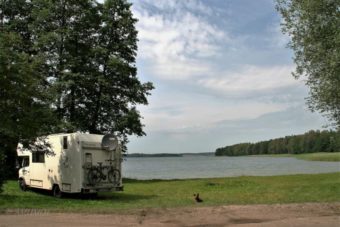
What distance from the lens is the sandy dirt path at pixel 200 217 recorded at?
13461 millimetres

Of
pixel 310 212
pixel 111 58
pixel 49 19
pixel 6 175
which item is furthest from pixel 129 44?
pixel 310 212

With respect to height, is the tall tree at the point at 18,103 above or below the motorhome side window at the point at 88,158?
above

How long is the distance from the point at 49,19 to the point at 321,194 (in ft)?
88.9

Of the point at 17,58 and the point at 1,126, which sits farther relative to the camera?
the point at 17,58

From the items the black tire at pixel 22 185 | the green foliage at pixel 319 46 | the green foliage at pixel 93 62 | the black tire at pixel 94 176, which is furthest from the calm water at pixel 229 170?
the green foliage at pixel 319 46

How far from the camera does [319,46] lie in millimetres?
18469

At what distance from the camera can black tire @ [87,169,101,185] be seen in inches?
899

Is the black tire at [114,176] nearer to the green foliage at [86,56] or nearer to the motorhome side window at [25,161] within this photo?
the motorhome side window at [25,161]

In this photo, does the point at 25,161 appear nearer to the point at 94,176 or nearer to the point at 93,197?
the point at 93,197

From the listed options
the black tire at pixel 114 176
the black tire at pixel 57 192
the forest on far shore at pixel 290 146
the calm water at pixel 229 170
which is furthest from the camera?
the forest on far shore at pixel 290 146

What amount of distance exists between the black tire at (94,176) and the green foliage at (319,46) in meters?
10.0

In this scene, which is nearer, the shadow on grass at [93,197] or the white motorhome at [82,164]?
the shadow on grass at [93,197]

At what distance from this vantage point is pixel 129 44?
4166 centimetres

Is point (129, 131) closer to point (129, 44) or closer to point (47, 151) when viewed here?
point (129, 44)
